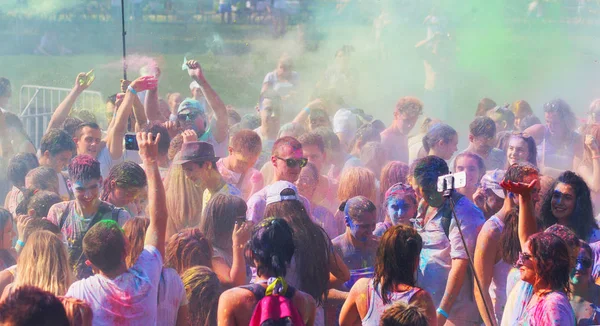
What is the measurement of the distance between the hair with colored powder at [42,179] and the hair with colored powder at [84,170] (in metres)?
0.69

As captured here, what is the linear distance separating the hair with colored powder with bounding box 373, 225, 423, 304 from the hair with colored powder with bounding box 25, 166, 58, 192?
2.55 metres

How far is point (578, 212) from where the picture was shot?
12.3 feet

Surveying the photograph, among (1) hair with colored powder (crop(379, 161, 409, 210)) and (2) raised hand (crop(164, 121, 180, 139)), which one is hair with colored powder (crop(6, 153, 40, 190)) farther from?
(1) hair with colored powder (crop(379, 161, 409, 210))

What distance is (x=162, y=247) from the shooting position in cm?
347

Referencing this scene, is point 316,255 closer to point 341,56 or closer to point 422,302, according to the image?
point 422,302

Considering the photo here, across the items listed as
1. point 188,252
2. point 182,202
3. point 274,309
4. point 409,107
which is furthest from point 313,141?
point 274,309

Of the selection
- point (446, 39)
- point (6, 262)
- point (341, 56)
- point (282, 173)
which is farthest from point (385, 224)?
point (446, 39)

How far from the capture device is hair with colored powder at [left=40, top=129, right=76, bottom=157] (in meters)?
5.36

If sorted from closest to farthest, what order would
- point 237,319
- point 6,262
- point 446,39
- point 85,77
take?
point 237,319, point 6,262, point 85,77, point 446,39

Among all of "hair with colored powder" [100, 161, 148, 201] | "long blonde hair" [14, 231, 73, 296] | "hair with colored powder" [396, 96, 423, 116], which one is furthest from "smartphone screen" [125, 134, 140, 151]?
"hair with colored powder" [396, 96, 423, 116]

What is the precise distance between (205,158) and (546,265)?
2.31 meters

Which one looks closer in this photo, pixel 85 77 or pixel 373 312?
pixel 373 312

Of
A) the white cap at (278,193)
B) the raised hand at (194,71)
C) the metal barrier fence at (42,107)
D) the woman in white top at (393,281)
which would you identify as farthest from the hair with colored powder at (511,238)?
the metal barrier fence at (42,107)

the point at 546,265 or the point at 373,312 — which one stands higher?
the point at 546,265
